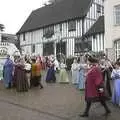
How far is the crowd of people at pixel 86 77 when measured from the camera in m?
10.3

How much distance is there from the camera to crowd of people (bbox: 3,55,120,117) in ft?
33.8

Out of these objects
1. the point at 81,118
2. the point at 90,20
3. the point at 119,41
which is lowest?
the point at 81,118

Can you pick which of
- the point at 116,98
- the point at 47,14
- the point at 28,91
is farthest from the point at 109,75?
the point at 47,14

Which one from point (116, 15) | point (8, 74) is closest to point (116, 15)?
point (116, 15)

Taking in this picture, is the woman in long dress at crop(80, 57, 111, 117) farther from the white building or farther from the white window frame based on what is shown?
the white window frame

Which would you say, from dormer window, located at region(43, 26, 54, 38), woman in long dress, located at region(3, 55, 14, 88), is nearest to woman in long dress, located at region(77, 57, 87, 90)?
woman in long dress, located at region(3, 55, 14, 88)

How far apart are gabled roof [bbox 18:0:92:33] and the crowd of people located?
689 inches

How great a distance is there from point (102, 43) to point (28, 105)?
21.1m

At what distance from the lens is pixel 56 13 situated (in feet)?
138

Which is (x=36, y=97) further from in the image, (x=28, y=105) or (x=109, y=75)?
(x=109, y=75)

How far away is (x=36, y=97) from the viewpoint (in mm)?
14344

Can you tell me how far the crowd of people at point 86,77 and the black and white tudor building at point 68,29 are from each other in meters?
14.8

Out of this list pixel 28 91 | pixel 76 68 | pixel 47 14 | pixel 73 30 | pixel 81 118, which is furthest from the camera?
pixel 47 14

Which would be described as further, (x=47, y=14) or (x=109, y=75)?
(x=47, y=14)
